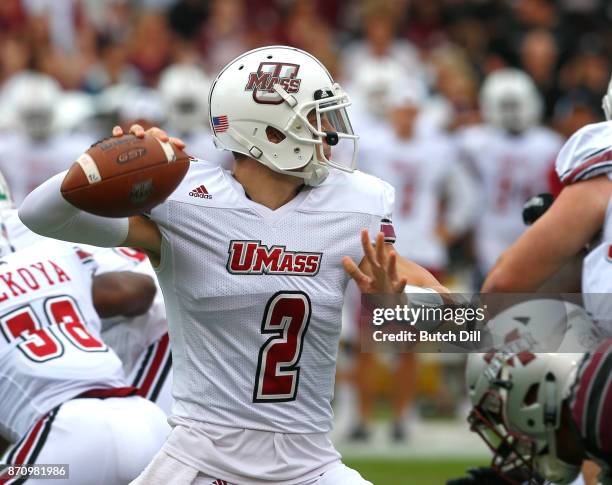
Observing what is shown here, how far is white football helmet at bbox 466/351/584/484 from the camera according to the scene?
345cm

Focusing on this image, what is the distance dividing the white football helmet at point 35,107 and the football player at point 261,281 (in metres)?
6.70

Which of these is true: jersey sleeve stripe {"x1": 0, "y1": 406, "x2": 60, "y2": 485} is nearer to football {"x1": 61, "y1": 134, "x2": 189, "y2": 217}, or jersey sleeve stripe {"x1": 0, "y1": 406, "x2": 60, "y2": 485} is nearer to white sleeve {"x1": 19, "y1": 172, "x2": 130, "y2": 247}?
white sleeve {"x1": 19, "y1": 172, "x2": 130, "y2": 247}

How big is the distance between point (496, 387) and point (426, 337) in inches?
9.9

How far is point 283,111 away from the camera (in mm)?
3922

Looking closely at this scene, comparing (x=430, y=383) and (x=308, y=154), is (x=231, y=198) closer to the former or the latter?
(x=308, y=154)

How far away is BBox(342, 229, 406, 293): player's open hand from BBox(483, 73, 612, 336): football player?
1.94 feet

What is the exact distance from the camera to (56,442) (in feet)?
13.7

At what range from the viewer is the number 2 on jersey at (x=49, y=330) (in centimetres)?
432

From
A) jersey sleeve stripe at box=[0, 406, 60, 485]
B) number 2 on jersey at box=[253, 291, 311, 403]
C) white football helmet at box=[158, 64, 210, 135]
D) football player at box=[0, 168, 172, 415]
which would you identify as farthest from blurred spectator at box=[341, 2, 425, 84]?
number 2 on jersey at box=[253, 291, 311, 403]

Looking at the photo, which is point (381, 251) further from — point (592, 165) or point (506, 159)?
point (506, 159)

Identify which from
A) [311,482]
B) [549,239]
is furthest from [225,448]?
[549,239]

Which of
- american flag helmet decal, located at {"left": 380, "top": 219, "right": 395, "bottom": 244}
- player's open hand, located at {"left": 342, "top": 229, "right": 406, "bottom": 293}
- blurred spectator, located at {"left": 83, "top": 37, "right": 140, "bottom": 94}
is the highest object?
blurred spectator, located at {"left": 83, "top": 37, "right": 140, "bottom": 94}

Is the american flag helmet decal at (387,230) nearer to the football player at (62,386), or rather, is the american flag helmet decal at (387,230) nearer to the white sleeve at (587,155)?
the white sleeve at (587,155)

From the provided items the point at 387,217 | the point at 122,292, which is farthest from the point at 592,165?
the point at 122,292
